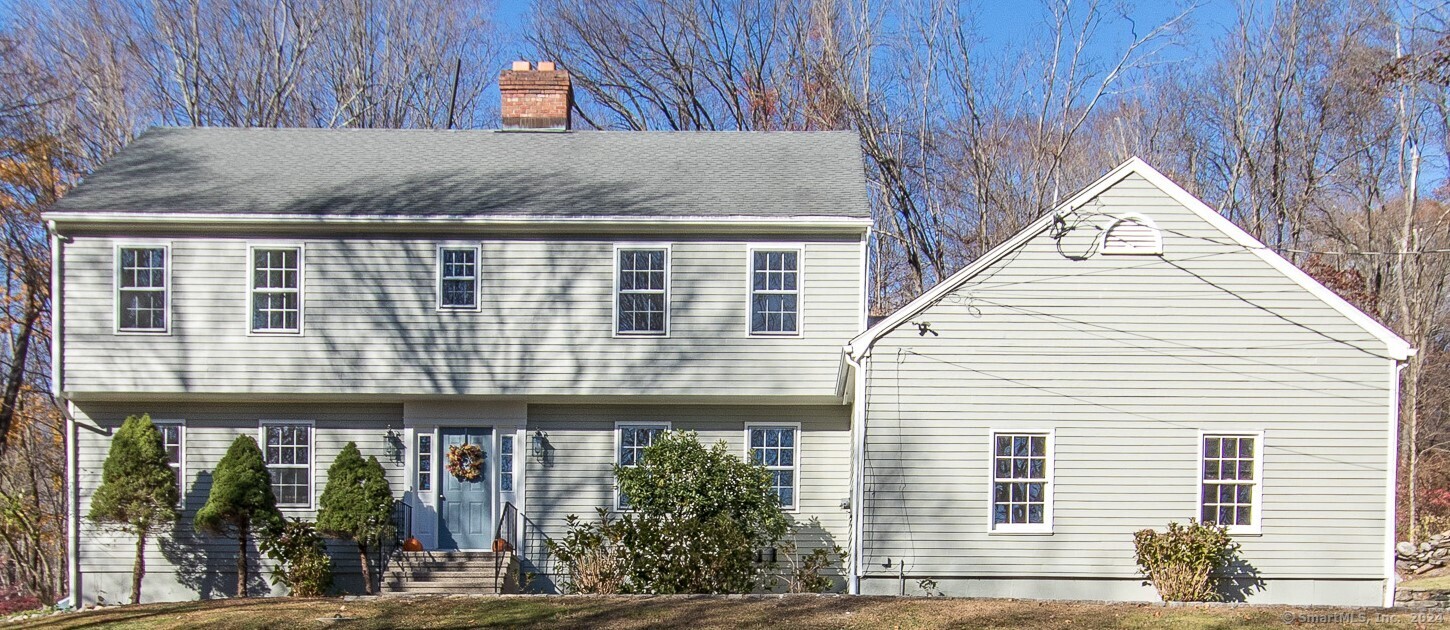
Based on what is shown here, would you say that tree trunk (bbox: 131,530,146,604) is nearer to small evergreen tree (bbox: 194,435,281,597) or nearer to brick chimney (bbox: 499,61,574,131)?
small evergreen tree (bbox: 194,435,281,597)

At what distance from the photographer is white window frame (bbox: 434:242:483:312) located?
16.6 meters

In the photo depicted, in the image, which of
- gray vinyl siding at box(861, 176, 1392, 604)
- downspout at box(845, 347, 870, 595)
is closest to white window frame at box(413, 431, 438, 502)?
downspout at box(845, 347, 870, 595)

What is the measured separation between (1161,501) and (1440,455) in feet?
59.6

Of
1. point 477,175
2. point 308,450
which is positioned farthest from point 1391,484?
point 308,450

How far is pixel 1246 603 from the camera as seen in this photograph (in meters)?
13.9

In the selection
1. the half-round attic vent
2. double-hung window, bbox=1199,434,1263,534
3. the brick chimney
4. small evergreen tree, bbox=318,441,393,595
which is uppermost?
the brick chimney

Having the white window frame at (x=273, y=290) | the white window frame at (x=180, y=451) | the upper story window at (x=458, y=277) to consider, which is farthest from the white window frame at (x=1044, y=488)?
the white window frame at (x=180, y=451)

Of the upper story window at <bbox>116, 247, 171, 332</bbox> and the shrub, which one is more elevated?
the upper story window at <bbox>116, 247, 171, 332</bbox>

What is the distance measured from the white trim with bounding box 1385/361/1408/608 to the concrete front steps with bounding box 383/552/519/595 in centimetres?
1098

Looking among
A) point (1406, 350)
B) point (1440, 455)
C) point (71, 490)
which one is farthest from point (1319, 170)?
point (71, 490)

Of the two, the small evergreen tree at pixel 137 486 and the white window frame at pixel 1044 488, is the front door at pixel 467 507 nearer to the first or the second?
the small evergreen tree at pixel 137 486

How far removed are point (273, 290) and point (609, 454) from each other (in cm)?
516

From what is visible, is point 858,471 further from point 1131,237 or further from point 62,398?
point 62,398

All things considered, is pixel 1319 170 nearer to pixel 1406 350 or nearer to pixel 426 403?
pixel 1406 350
